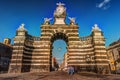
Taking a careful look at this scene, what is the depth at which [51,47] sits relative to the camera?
29.8 metres

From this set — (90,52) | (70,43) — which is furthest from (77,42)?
(90,52)

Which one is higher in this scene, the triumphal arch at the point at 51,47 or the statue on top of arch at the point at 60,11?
the statue on top of arch at the point at 60,11


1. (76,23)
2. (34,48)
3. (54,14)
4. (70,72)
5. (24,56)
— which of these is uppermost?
(54,14)

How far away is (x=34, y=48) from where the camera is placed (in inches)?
1142

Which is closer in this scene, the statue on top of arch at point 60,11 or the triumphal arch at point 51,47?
the triumphal arch at point 51,47

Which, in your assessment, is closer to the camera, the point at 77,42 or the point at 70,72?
the point at 70,72

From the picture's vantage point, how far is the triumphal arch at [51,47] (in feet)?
87.1

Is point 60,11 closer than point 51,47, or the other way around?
point 51,47

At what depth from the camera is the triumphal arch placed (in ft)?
87.1

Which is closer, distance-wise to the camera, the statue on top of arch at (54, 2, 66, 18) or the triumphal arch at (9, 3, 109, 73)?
the triumphal arch at (9, 3, 109, 73)

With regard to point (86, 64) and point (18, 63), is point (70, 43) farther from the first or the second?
point (18, 63)

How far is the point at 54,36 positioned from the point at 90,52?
874 centimetres

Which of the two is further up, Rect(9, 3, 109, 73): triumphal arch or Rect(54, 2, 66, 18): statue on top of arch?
Rect(54, 2, 66, 18): statue on top of arch

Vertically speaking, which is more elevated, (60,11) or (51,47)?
(60,11)
